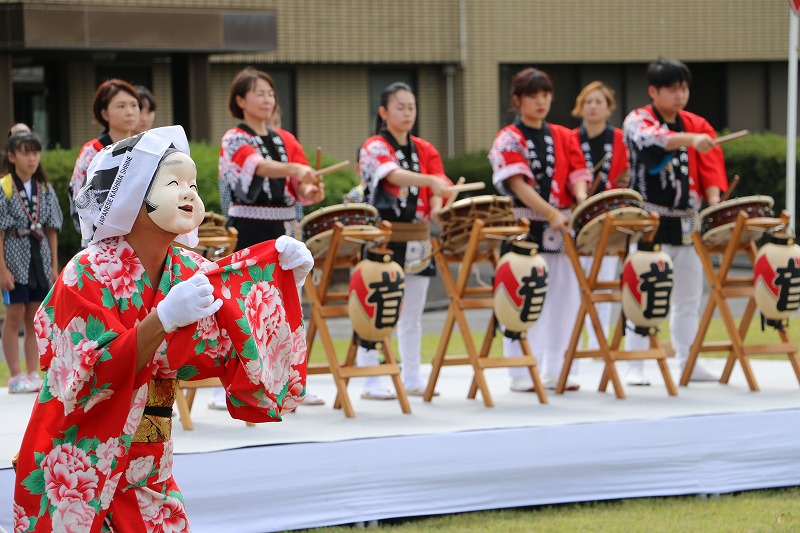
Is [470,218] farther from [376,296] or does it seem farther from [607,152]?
[607,152]

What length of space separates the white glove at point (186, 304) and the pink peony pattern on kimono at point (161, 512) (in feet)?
1.73

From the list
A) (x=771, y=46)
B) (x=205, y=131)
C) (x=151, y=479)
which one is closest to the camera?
(x=151, y=479)

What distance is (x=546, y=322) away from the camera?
6938 mm

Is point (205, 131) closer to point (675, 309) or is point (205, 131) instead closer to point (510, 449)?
point (675, 309)

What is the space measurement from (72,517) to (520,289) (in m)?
3.44

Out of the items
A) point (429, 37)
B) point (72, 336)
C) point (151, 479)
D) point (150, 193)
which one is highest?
point (429, 37)

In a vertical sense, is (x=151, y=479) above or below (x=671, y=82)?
below

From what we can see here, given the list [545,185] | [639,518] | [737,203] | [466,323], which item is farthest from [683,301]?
[639,518]

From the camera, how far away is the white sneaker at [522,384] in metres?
6.59

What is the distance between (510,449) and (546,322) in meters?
2.00

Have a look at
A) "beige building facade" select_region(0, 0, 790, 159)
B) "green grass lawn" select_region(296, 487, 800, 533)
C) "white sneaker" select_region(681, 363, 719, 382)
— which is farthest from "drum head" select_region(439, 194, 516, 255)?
"beige building facade" select_region(0, 0, 790, 159)

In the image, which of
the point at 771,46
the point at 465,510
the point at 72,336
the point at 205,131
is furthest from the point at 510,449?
the point at 771,46

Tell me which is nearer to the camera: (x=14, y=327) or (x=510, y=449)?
(x=510, y=449)

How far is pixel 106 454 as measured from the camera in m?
2.95
